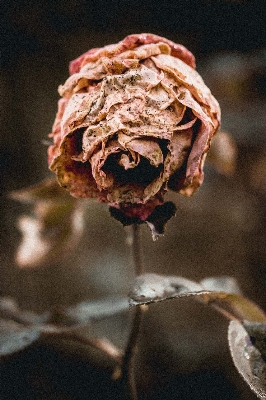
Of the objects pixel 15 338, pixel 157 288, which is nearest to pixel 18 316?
pixel 15 338

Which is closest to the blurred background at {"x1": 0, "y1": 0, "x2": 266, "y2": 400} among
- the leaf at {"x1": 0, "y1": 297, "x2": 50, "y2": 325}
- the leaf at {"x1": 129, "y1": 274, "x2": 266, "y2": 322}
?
the leaf at {"x1": 0, "y1": 297, "x2": 50, "y2": 325}

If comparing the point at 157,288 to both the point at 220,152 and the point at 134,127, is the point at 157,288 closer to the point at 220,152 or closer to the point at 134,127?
the point at 134,127

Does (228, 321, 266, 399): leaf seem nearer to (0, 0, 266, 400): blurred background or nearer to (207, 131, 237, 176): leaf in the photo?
(207, 131, 237, 176): leaf

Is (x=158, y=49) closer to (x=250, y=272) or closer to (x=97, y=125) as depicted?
(x=97, y=125)

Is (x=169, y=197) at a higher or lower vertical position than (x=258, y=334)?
lower

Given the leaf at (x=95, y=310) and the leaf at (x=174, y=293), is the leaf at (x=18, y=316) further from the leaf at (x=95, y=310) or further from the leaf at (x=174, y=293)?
the leaf at (x=174, y=293)

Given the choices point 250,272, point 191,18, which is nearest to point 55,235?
point 250,272

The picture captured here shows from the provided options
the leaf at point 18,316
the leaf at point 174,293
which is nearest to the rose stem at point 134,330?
the leaf at point 174,293
